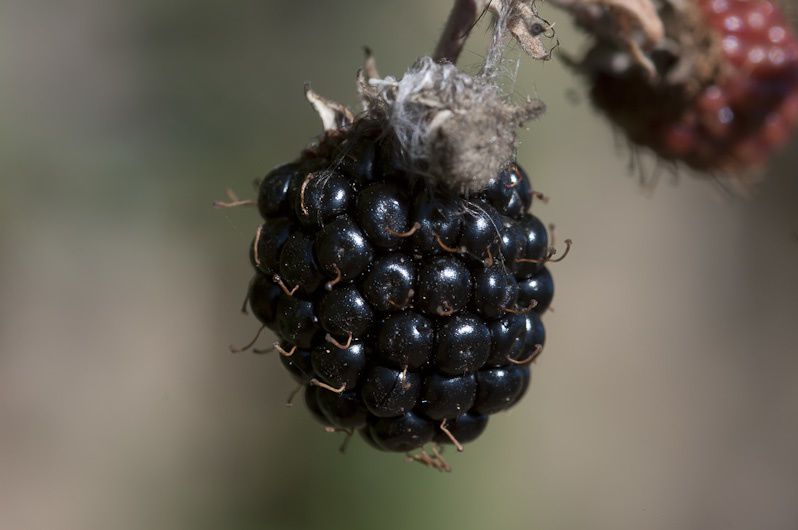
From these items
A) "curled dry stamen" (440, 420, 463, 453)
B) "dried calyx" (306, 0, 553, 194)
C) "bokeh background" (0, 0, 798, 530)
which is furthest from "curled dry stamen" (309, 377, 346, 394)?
"bokeh background" (0, 0, 798, 530)

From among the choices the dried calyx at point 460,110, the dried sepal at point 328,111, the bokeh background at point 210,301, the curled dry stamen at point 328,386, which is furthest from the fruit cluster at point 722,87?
the bokeh background at point 210,301

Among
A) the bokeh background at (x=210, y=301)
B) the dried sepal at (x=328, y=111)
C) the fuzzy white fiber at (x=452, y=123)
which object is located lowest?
the bokeh background at (x=210, y=301)

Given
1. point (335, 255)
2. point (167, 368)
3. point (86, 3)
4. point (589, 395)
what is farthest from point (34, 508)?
point (335, 255)

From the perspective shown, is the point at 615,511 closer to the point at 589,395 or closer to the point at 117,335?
the point at 589,395

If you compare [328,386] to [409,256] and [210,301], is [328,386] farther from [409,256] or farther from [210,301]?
[210,301]

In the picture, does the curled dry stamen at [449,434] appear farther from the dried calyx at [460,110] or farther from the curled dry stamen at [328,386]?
the dried calyx at [460,110]

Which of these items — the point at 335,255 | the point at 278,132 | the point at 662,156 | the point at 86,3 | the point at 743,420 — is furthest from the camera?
the point at 743,420

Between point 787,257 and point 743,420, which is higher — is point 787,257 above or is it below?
above

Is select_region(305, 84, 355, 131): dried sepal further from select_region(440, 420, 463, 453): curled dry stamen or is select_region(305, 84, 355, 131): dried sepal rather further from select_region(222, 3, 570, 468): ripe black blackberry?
select_region(440, 420, 463, 453): curled dry stamen
